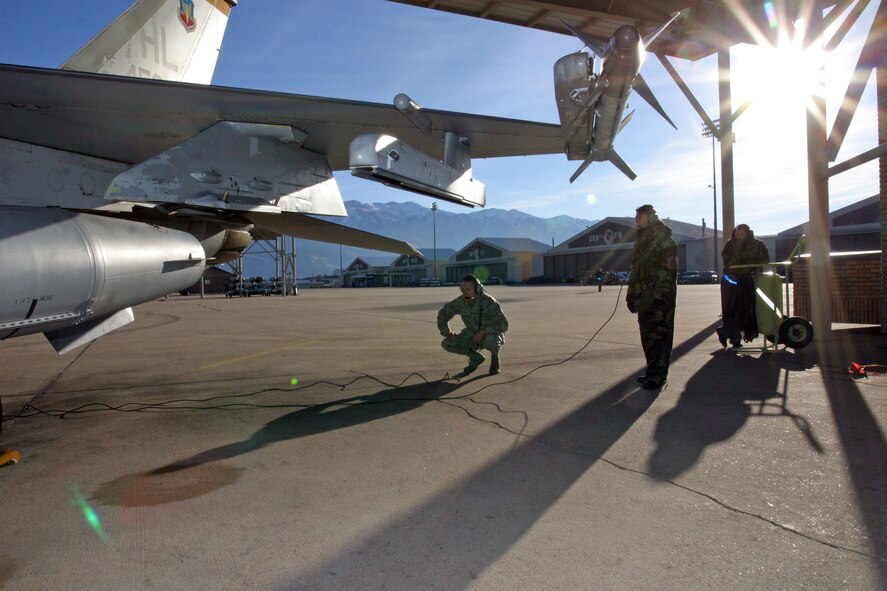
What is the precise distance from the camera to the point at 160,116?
4.80 m

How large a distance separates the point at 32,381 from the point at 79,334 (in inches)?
102

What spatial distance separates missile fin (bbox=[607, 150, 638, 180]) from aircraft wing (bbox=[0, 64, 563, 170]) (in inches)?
27.9

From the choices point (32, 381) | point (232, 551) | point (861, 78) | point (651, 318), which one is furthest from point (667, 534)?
point (861, 78)

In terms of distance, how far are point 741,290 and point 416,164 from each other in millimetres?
4977

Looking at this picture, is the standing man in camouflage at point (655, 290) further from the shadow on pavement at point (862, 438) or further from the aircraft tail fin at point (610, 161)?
the shadow on pavement at point (862, 438)

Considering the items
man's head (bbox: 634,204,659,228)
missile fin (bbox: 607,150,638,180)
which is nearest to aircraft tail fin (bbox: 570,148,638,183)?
missile fin (bbox: 607,150,638,180)

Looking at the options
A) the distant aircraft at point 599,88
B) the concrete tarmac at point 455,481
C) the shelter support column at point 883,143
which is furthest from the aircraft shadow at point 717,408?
the distant aircraft at point 599,88

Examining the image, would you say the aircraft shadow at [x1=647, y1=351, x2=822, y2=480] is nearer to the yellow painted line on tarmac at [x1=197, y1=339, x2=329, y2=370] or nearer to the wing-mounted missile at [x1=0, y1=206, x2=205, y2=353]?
the wing-mounted missile at [x1=0, y1=206, x2=205, y2=353]

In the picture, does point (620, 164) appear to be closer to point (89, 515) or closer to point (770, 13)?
point (770, 13)

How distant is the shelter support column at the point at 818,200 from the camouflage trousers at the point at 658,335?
4.32 meters

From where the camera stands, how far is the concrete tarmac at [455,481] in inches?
81.4

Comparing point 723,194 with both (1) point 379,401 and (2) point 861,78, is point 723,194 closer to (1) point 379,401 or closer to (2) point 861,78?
(2) point 861,78

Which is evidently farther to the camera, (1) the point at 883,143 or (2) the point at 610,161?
(1) the point at 883,143

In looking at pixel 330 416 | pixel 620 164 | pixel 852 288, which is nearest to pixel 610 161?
pixel 620 164
